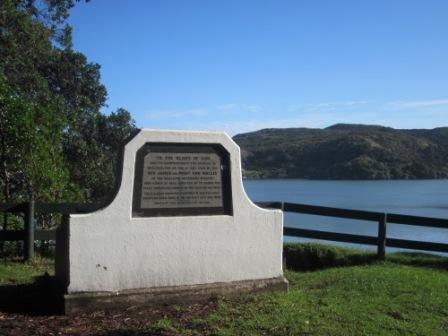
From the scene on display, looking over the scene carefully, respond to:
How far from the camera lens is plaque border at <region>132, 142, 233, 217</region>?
23.1 ft

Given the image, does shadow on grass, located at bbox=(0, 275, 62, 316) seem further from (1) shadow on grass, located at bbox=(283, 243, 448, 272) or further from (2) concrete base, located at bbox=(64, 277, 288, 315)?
(1) shadow on grass, located at bbox=(283, 243, 448, 272)

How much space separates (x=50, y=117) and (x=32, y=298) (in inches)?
208

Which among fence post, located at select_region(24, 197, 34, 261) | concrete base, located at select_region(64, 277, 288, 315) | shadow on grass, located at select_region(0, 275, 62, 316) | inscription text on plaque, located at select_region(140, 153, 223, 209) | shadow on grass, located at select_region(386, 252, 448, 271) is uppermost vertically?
inscription text on plaque, located at select_region(140, 153, 223, 209)

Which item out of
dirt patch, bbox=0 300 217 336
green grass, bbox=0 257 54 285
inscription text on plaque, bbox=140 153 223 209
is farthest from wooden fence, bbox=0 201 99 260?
dirt patch, bbox=0 300 217 336

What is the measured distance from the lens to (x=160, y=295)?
7051 millimetres

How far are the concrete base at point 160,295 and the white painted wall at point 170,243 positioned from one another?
7 cm

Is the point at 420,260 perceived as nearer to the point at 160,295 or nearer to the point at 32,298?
the point at 160,295

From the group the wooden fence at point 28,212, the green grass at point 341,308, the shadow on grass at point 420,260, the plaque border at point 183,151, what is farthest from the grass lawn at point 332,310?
the wooden fence at point 28,212

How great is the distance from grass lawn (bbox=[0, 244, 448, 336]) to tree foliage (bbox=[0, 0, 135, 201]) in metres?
5.21

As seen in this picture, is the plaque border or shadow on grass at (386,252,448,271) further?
shadow on grass at (386,252,448,271)

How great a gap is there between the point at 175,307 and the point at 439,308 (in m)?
3.15

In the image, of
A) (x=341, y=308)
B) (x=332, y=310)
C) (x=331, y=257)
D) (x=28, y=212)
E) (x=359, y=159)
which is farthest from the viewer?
(x=359, y=159)

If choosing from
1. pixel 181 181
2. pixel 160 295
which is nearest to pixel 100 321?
pixel 160 295

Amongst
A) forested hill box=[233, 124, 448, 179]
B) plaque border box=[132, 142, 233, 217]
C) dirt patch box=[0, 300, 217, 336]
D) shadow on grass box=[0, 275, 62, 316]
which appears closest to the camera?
dirt patch box=[0, 300, 217, 336]
